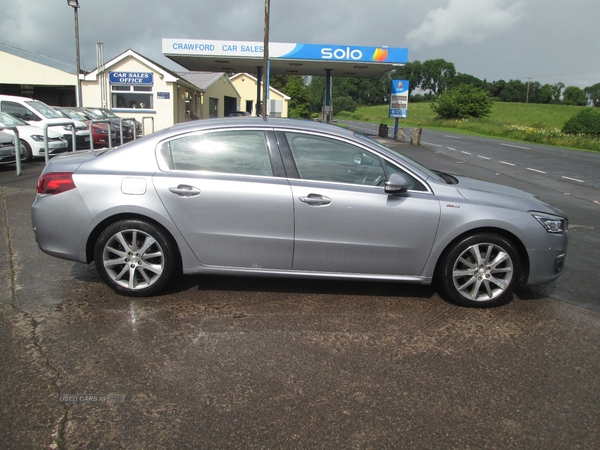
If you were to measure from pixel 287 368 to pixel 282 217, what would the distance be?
4.50 ft

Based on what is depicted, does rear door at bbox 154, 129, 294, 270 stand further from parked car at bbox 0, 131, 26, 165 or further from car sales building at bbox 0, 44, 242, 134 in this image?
car sales building at bbox 0, 44, 242, 134

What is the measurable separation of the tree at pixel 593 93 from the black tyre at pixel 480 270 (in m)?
150

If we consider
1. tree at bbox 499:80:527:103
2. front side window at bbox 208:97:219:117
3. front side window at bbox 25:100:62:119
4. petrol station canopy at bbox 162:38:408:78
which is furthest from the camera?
tree at bbox 499:80:527:103

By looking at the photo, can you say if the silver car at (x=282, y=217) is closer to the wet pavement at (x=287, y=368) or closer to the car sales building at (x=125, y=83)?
the wet pavement at (x=287, y=368)

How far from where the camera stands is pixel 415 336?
3.89 m

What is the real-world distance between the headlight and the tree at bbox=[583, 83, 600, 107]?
14956 centimetres

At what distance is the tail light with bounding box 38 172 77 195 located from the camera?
4363mm

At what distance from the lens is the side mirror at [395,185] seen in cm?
421

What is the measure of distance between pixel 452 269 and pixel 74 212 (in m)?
3.32

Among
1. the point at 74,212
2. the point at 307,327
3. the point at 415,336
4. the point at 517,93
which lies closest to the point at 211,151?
the point at 74,212

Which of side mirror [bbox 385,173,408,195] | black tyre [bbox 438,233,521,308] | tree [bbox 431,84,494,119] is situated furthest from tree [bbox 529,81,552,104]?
side mirror [bbox 385,173,408,195]

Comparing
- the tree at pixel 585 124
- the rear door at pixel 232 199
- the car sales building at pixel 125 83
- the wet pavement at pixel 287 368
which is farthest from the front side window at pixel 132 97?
the tree at pixel 585 124

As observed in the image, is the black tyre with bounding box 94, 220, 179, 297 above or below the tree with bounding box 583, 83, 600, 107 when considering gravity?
below

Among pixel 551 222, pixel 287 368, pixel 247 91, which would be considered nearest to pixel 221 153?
pixel 287 368
